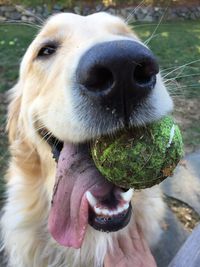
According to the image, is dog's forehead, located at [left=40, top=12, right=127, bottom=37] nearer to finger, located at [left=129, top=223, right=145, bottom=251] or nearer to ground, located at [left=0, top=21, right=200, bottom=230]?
ground, located at [left=0, top=21, right=200, bottom=230]

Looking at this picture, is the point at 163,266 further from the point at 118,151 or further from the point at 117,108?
the point at 117,108

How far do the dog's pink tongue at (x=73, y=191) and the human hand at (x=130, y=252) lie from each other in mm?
414

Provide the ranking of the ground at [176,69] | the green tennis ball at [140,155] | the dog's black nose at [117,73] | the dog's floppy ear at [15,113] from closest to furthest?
the dog's black nose at [117,73] < the green tennis ball at [140,155] < the dog's floppy ear at [15,113] < the ground at [176,69]

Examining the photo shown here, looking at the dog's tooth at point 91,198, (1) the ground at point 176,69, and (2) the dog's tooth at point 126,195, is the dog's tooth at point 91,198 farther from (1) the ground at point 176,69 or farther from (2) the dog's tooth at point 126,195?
(1) the ground at point 176,69

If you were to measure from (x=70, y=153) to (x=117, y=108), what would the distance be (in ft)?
2.14

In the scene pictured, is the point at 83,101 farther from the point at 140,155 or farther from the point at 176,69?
the point at 176,69

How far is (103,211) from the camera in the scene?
2455mm

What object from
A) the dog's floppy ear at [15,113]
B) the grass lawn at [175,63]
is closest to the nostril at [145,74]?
the grass lawn at [175,63]

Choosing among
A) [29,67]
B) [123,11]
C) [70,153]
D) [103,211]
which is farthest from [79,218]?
[123,11]

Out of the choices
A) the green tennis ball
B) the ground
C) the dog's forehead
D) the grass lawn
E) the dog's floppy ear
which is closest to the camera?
the green tennis ball

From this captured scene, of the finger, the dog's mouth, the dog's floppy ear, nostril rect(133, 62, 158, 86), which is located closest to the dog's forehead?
the dog's floppy ear

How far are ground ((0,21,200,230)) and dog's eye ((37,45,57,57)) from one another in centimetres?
70

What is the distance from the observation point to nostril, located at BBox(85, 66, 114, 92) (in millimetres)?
1948

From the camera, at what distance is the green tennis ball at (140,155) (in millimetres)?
2150
